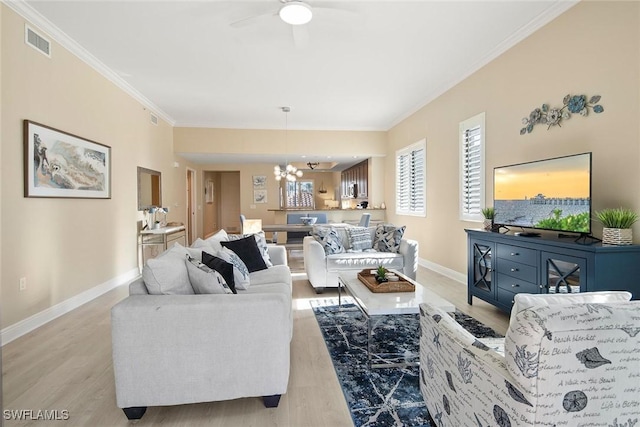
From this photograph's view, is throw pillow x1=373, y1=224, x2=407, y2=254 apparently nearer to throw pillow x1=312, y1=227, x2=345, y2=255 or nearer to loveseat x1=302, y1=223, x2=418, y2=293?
loveseat x1=302, y1=223, x2=418, y2=293

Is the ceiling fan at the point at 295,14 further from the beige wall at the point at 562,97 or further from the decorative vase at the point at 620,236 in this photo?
the decorative vase at the point at 620,236

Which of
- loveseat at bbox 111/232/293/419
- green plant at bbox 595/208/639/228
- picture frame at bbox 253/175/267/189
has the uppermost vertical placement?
picture frame at bbox 253/175/267/189

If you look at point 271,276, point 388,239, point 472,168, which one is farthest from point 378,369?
point 472,168

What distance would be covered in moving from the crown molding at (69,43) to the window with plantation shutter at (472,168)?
4.75 m

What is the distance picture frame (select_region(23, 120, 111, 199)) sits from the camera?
3107 millimetres

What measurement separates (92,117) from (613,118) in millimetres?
5299

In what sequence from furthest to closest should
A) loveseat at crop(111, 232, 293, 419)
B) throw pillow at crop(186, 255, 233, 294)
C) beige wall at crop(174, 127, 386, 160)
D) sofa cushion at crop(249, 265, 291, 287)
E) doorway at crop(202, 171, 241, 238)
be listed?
1. doorway at crop(202, 171, 241, 238)
2. beige wall at crop(174, 127, 386, 160)
3. sofa cushion at crop(249, 265, 291, 287)
4. throw pillow at crop(186, 255, 233, 294)
5. loveseat at crop(111, 232, 293, 419)

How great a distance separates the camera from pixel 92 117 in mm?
4125

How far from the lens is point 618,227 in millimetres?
2354

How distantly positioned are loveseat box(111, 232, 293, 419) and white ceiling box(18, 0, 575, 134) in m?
2.50

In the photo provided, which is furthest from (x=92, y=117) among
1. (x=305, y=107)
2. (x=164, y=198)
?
(x=305, y=107)

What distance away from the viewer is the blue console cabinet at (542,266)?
2.31 meters

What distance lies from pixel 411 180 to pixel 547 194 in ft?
12.1

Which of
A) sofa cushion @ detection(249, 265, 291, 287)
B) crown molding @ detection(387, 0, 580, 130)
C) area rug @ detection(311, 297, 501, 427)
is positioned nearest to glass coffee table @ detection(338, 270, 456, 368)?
area rug @ detection(311, 297, 501, 427)
